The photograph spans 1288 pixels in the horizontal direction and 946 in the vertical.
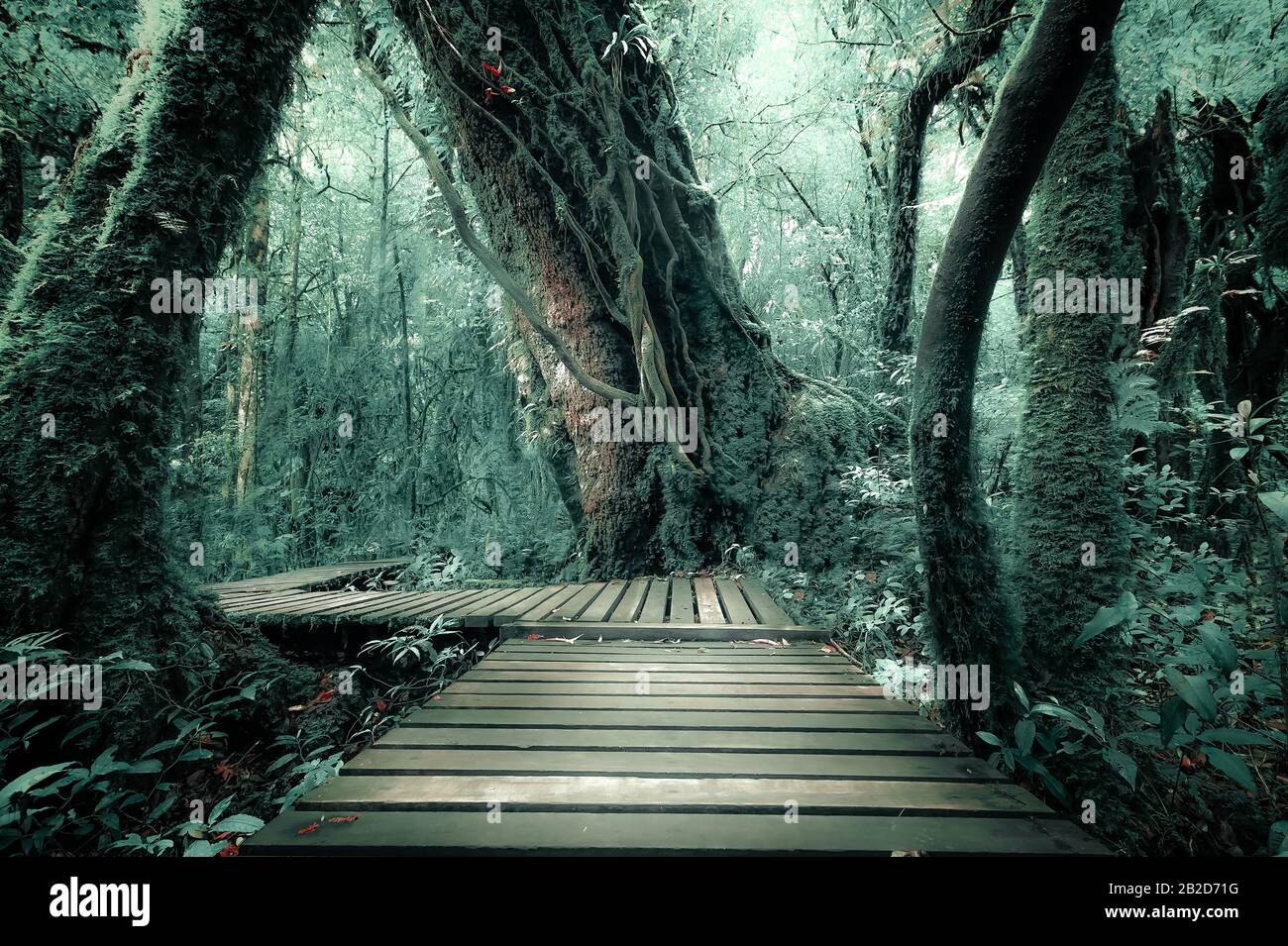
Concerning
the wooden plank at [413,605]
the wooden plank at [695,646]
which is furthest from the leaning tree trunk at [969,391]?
the wooden plank at [413,605]

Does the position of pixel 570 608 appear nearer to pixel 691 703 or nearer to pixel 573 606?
pixel 573 606

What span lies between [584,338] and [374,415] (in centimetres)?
583

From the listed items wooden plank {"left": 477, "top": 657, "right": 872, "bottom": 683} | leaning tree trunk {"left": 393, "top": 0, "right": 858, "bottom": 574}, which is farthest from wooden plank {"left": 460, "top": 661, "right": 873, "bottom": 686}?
leaning tree trunk {"left": 393, "top": 0, "right": 858, "bottom": 574}

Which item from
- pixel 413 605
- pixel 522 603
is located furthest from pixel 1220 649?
pixel 413 605

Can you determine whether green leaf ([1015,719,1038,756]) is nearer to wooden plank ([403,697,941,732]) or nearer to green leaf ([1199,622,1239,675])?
wooden plank ([403,697,941,732])

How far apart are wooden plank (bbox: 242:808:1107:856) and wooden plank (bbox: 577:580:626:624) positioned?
215 centimetres

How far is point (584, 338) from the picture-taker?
6.50 m

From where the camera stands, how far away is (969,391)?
8.75ft

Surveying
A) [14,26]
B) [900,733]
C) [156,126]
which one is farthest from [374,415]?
[900,733]

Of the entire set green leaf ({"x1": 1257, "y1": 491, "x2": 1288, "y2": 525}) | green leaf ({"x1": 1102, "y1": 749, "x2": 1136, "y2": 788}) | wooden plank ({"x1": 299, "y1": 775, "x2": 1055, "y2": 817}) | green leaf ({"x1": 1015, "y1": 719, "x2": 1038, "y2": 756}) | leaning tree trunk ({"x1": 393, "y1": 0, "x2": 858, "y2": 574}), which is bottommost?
green leaf ({"x1": 1102, "y1": 749, "x2": 1136, "y2": 788})

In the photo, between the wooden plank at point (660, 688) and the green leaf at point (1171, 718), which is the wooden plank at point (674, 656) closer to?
the wooden plank at point (660, 688)

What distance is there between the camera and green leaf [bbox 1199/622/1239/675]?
1.88 m

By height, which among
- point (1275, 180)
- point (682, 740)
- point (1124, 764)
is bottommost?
point (1124, 764)

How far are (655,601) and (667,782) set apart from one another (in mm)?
2634
